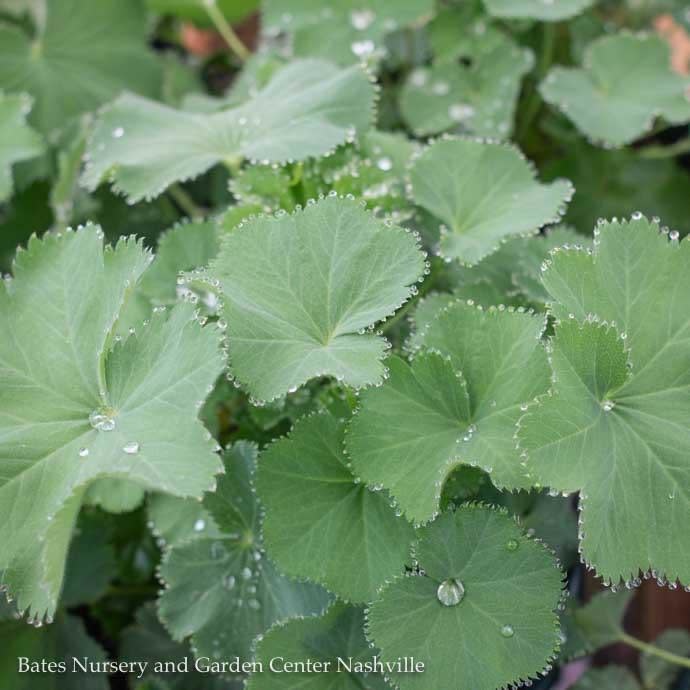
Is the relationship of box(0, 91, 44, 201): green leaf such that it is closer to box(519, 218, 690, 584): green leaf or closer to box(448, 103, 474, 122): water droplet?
box(448, 103, 474, 122): water droplet

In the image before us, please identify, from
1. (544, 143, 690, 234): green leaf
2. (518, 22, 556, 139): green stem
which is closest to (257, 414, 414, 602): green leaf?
(544, 143, 690, 234): green leaf

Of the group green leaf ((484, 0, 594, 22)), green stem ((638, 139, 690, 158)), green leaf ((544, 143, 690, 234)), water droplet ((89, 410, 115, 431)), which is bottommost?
green leaf ((544, 143, 690, 234))

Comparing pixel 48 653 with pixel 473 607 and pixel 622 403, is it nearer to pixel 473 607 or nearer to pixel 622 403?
pixel 473 607

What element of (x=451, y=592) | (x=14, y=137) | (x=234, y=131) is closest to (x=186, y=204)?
(x=14, y=137)

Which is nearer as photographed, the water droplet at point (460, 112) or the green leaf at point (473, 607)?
the green leaf at point (473, 607)

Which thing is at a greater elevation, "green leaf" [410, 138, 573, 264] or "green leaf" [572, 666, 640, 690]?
"green leaf" [410, 138, 573, 264]

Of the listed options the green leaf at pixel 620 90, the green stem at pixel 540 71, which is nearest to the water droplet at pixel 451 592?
the green leaf at pixel 620 90

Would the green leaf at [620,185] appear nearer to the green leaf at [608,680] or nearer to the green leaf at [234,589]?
the green leaf at [608,680]
